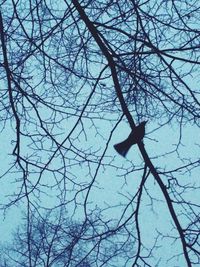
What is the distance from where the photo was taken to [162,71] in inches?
165

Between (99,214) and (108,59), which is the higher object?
(108,59)

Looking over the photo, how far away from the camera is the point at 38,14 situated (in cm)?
434

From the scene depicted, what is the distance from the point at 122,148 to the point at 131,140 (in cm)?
12

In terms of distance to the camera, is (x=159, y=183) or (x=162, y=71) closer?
(x=159, y=183)

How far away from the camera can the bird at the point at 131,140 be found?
3.71 meters

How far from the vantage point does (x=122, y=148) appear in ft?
12.3

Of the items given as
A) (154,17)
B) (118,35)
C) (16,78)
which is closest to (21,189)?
(16,78)

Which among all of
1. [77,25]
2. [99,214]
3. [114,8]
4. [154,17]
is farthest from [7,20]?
[99,214]

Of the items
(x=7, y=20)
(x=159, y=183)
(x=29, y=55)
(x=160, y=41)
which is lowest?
(x=159, y=183)

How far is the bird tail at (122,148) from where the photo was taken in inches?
145

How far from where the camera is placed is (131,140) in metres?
3.81

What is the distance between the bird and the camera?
12.2 ft

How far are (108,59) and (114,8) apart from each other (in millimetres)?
577

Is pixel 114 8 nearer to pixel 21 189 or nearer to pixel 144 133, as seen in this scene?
pixel 144 133
